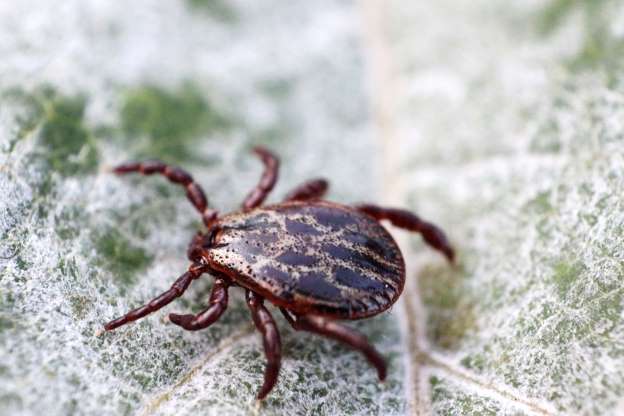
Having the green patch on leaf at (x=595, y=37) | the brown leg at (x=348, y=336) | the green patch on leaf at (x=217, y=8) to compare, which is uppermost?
the green patch on leaf at (x=595, y=37)

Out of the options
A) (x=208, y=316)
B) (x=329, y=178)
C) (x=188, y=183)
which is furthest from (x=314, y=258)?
(x=329, y=178)

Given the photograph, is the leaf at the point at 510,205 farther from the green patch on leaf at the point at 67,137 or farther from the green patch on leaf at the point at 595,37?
the green patch on leaf at the point at 67,137

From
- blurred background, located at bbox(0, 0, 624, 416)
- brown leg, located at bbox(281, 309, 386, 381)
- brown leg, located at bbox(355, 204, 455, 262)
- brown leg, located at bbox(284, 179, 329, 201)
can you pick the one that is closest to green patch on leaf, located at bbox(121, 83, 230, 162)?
blurred background, located at bbox(0, 0, 624, 416)

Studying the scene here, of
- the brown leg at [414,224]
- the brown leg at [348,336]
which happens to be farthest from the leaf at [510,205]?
the brown leg at [348,336]

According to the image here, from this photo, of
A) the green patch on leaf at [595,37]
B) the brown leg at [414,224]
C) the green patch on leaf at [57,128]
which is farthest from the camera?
the green patch on leaf at [595,37]

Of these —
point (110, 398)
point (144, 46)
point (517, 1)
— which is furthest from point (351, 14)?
point (110, 398)

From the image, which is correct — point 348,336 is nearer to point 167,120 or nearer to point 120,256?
point 120,256
